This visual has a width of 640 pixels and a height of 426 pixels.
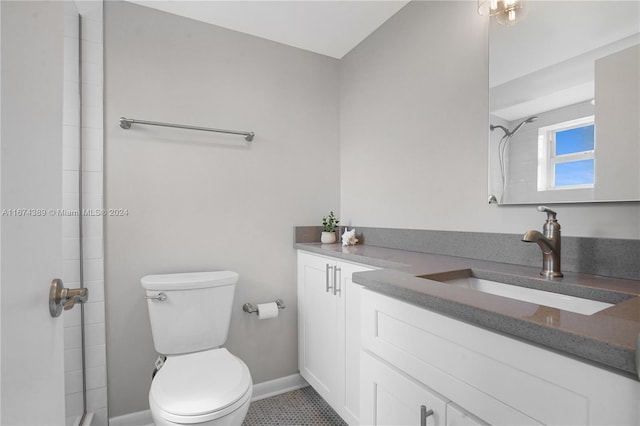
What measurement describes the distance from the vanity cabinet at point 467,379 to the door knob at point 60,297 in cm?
78

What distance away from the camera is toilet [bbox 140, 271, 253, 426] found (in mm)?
1222

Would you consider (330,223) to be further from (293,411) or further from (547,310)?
(547,310)

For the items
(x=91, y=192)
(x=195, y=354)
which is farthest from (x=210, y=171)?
(x=195, y=354)

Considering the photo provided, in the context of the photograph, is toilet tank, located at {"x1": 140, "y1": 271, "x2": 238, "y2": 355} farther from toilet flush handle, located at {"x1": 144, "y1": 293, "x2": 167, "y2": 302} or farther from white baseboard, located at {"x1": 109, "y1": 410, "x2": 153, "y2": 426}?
white baseboard, located at {"x1": 109, "y1": 410, "x2": 153, "y2": 426}

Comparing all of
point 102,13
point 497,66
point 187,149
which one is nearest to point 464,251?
point 497,66

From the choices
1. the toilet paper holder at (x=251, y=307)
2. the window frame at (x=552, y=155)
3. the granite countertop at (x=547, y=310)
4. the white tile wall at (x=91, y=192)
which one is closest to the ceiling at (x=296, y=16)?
the white tile wall at (x=91, y=192)

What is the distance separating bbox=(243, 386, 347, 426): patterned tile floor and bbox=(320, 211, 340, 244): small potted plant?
3.29 feet

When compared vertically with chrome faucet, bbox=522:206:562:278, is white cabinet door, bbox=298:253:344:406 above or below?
below

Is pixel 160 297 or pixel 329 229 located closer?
pixel 160 297

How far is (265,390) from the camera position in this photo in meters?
→ 2.07

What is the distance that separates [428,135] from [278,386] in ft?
5.97

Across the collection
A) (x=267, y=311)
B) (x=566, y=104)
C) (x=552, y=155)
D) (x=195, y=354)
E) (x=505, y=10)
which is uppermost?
(x=505, y=10)

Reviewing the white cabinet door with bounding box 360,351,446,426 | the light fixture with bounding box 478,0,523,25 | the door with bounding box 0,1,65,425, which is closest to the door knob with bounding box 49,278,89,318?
the door with bounding box 0,1,65,425

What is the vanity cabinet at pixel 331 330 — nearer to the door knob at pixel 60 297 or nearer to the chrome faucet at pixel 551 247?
the chrome faucet at pixel 551 247
